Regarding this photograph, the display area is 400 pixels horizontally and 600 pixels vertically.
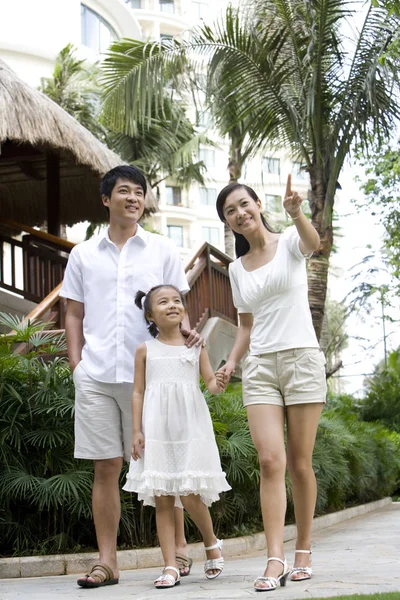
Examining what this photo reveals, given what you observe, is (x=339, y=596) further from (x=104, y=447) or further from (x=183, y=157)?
(x=183, y=157)

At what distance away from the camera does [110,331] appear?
Answer: 4.64 metres

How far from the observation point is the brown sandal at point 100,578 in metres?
4.36

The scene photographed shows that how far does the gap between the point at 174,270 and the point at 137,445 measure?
100 cm

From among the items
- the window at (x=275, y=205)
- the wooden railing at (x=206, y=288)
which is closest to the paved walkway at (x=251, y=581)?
the wooden railing at (x=206, y=288)

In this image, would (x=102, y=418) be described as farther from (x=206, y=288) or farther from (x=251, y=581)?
(x=206, y=288)

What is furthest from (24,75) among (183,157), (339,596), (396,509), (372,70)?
(339,596)

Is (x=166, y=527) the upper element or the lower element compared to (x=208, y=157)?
lower

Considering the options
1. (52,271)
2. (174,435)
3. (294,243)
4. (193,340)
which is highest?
(52,271)

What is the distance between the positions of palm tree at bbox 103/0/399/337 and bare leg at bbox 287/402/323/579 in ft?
23.6

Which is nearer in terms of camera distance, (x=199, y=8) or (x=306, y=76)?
(x=306, y=76)

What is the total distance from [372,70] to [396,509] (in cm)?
562

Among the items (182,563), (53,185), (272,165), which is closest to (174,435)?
(182,563)

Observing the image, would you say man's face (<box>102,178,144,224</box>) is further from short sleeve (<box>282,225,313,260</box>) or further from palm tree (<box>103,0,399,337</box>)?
palm tree (<box>103,0,399,337</box>)

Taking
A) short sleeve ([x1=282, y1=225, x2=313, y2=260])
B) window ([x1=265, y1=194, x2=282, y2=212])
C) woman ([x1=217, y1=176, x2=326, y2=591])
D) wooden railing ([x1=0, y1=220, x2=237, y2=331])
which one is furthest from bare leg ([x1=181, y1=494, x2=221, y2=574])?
window ([x1=265, y1=194, x2=282, y2=212])
